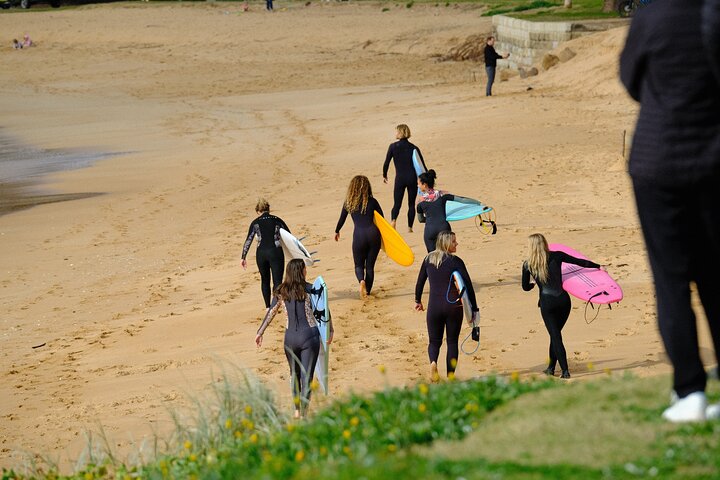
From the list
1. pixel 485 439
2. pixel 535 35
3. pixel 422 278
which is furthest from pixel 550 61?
pixel 485 439

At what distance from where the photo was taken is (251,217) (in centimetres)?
2002

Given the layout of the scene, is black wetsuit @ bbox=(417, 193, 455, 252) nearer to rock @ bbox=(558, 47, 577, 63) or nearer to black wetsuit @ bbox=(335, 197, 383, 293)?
black wetsuit @ bbox=(335, 197, 383, 293)

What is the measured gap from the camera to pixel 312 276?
1527 centimetres

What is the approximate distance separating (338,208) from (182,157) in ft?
27.8

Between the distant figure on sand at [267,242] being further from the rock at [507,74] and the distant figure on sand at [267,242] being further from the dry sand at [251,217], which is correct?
the rock at [507,74]

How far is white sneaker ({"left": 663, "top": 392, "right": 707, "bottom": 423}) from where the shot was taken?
5172 mm

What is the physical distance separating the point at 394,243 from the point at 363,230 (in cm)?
42

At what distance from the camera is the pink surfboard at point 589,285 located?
1055cm

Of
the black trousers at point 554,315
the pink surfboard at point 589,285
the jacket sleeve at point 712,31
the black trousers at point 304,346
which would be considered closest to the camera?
the jacket sleeve at point 712,31

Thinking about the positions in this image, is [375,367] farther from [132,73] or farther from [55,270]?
[132,73]

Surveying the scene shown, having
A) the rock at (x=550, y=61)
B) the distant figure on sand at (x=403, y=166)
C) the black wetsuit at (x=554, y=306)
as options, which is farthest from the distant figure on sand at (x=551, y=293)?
the rock at (x=550, y=61)

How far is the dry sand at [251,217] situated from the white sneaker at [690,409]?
161 cm

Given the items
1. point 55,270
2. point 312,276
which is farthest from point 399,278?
point 55,270

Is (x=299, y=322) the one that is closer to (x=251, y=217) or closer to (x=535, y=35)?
(x=251, y=217)
